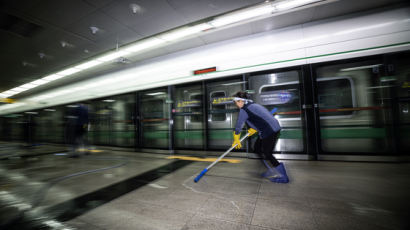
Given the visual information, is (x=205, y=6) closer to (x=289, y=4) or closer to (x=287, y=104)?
(x=289, y=4)

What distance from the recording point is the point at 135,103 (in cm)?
580

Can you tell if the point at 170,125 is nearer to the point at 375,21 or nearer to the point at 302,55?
the point at 302,55

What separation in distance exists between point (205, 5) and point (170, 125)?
3618 millimetres

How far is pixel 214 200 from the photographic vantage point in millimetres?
1812

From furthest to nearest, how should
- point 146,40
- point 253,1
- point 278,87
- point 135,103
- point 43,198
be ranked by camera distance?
point 135,103 → point 146,40 → point 278,87 → point 253,1 → point 43,198

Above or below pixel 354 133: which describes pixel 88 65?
above

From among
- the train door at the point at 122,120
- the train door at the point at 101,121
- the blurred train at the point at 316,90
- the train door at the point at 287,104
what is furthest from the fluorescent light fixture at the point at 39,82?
the train door at the point at 287,104

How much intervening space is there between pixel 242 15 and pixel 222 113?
2.74m

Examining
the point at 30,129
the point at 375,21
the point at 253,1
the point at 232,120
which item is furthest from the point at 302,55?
the point at 30,129

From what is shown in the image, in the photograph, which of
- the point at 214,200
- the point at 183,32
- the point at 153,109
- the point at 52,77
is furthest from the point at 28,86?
the point at 214,200

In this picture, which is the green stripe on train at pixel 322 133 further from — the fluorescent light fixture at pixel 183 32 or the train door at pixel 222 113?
the fluorescent light fixture at pixel 183 32

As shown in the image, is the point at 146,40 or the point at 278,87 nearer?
the point at 278,87

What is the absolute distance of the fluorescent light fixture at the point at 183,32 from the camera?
150 inches

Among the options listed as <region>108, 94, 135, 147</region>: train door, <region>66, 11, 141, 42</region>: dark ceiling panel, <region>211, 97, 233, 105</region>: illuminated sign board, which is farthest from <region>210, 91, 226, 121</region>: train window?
<region>108, 94, 135, 147</region>: train door
